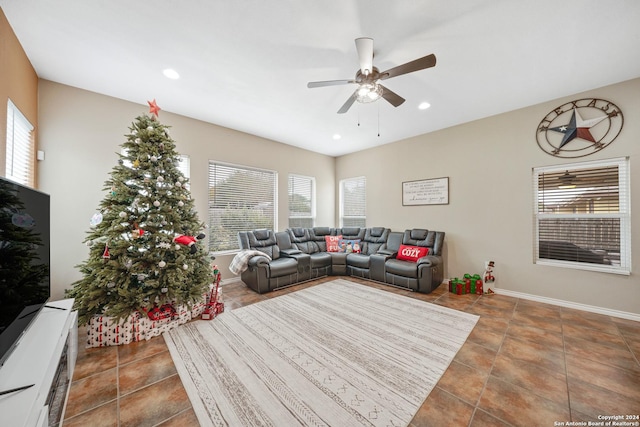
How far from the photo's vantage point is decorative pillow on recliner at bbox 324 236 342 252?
5219 mm

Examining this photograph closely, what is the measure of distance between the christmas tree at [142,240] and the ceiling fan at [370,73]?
190 centimetres

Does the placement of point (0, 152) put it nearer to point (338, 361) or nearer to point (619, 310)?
point (338, 361)

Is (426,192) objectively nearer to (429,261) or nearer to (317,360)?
(429,261)

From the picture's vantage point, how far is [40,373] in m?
1.10

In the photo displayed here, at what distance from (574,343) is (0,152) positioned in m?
5.51

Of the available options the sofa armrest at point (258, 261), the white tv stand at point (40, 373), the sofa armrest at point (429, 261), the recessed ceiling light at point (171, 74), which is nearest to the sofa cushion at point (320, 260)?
the sofa armrest at point (258, 261)

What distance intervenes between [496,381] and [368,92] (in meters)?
2.78

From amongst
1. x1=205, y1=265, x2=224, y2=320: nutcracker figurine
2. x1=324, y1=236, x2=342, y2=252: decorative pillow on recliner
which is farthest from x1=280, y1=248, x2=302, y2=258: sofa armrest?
x1=205, y1=265, x2=224, y2=320: nutcracker figurine

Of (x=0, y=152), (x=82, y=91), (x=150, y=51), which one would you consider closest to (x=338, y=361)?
(x=0, y=152)

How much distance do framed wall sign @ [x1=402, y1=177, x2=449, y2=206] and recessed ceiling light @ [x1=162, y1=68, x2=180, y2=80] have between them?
4.31 metres

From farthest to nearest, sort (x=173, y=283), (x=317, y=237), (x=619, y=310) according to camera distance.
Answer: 1. (x=317, y=237)
2. (x=619, y=310)
3. (x=173, y=283)

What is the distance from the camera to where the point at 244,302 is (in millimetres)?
3369

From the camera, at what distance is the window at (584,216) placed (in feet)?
9.67

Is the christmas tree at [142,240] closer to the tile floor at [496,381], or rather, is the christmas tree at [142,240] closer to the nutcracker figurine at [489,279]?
the tile floor at [496,381]
